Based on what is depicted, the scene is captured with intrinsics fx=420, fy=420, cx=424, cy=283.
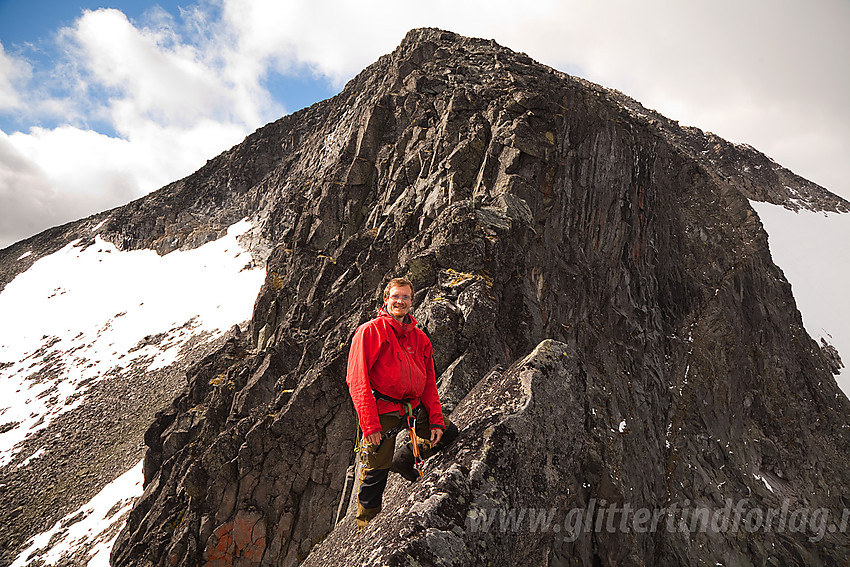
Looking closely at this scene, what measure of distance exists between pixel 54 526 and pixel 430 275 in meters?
32.3

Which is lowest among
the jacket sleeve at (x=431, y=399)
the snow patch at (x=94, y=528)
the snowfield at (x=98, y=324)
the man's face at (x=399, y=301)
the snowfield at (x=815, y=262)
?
the snow patch at (x=94, y=528)

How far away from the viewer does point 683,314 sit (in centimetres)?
3023

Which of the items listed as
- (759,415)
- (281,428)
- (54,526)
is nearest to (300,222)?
(281,428)

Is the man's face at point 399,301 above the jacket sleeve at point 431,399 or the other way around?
above

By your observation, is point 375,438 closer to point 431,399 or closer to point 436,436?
point 436,436

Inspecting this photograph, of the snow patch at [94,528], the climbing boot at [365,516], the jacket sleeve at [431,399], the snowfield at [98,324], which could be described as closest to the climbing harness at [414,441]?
the jacket sleeve at [431,399]

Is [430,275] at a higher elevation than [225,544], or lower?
higher

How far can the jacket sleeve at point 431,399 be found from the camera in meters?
5.30

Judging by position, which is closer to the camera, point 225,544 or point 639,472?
point 225,544

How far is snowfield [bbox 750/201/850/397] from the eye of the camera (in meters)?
63.7

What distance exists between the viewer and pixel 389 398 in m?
5.33

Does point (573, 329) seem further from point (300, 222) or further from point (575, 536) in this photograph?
point (300, 222)

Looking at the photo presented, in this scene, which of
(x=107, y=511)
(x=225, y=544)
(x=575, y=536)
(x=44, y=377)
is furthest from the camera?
(x=44, y=377)

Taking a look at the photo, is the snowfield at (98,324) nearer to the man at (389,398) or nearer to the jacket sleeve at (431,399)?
the man at (389,398)
